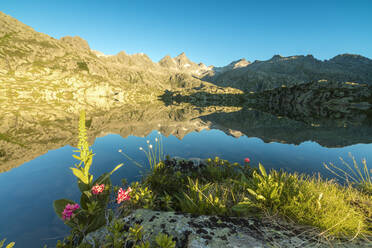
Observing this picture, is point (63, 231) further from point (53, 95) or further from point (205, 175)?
point (53, 95)

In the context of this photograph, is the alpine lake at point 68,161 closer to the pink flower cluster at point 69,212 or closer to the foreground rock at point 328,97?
the pink flower cluster at point 69,212

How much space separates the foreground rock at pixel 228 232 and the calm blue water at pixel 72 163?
4.11 metres

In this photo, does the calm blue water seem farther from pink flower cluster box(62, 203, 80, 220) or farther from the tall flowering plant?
pink flower cluster box(62, 203, 80, 220)

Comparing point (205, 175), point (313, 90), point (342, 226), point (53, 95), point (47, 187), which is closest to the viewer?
point (342, 226)

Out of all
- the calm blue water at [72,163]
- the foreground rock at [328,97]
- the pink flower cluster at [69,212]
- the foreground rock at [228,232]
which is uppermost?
the foreground rock at [328,97]

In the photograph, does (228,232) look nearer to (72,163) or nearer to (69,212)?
(69,212)

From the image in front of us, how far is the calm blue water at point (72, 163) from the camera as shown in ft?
19.0

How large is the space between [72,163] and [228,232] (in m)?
12.6

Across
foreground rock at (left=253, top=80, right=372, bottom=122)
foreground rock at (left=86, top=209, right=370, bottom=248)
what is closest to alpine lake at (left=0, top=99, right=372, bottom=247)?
foreground rock at (left=86, top=209, right=370, bottom=248)

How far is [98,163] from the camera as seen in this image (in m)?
11.3

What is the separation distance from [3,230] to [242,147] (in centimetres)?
1629

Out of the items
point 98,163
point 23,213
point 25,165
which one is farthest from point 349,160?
point 25,165

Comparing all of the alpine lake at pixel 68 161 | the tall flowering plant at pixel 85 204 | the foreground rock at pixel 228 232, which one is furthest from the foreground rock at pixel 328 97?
the tall flowering plant at pixel 85 204

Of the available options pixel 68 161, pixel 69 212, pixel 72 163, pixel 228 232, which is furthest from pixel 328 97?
pixel 69 212
